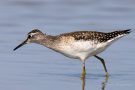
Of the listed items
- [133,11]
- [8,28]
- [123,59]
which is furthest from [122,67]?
[133,11]

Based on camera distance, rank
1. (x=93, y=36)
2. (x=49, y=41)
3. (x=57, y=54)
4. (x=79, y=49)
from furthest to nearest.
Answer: (x=57, y=54) → (x=49, y=41) → (x=93, y=36) → (x=79, y=49)

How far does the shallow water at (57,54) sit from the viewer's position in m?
15.0

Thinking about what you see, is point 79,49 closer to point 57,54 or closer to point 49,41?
point 49,41

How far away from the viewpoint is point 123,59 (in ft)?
54.4

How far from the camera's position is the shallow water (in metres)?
15.0

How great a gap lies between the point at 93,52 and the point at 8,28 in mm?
4324

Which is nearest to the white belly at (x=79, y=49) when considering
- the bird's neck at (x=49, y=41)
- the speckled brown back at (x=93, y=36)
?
the speckled brown back at (x=93, y=36)

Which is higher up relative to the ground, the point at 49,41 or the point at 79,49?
the point at 49,41

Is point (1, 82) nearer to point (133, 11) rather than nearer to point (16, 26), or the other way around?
point (16, 26)

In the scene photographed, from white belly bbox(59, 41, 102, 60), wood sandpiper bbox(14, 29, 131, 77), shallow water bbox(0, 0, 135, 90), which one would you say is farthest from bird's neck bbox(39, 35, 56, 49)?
shallow water bbox(0, 0, 135, 90)

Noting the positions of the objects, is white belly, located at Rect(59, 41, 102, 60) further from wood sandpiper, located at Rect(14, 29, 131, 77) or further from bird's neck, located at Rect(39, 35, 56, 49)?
bird's neck, located at Rect(39, 35, 56, 49)

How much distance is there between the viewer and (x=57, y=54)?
687 inches

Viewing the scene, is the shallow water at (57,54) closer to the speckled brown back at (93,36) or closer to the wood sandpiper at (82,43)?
the wood sandpiper at (82,43)

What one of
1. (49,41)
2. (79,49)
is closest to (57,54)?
(49,41)
